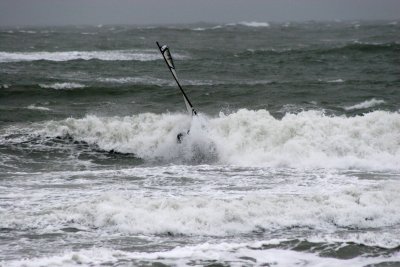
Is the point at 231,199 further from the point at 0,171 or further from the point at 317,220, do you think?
the point at 0,171

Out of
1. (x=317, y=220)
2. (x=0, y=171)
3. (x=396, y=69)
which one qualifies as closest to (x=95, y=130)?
(x=0, y=171)

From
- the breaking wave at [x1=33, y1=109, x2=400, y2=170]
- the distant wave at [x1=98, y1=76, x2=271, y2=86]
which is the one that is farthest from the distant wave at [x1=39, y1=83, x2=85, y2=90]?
the breaking wave at [x1=33, y1=109, x2=400, y2=170]

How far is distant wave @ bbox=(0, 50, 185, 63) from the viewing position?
34562 mm

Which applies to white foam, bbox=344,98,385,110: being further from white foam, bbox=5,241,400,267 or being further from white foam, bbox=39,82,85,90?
white foam, bbox=5,241,400,267

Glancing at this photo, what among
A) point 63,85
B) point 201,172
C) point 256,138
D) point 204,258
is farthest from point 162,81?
point 204,258

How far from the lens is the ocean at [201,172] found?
815 centimetres

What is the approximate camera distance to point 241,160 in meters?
13.4

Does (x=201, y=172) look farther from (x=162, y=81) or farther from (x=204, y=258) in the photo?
(x=162, y=81)

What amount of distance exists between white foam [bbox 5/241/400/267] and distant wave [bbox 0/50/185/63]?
1039 inches

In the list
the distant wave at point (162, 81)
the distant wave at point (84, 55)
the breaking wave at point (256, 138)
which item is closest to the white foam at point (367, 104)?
the breaking wave at point (256, 138)

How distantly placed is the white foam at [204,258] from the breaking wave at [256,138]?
16.3ft

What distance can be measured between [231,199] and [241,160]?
3439 mm

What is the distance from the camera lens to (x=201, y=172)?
478 inches

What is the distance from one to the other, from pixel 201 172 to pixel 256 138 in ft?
9.09
